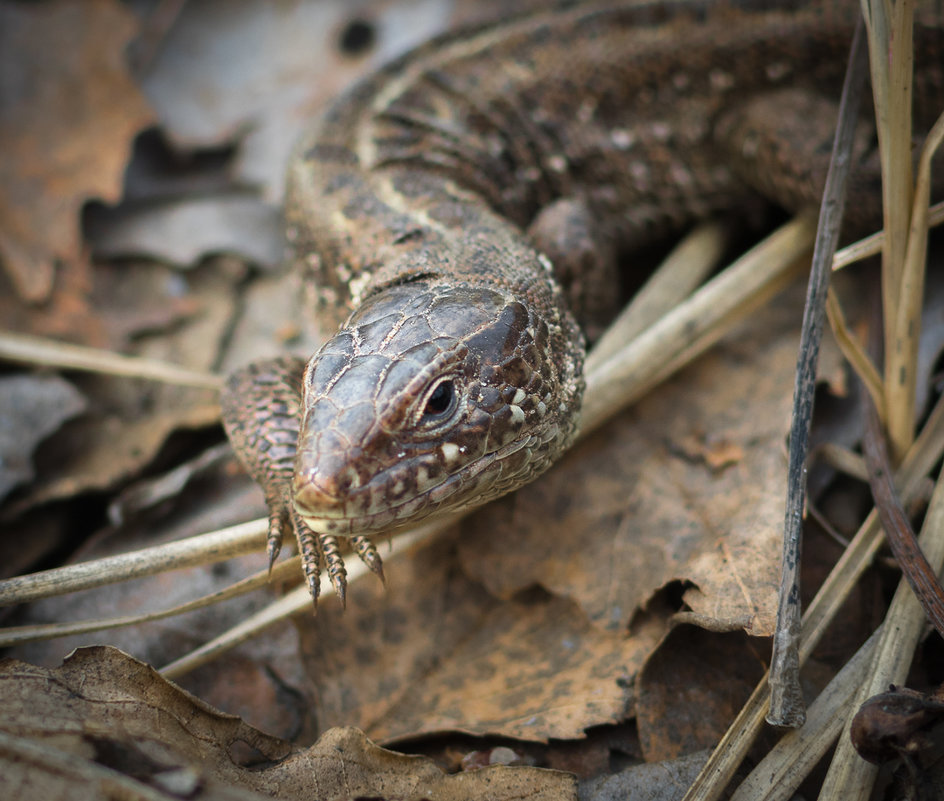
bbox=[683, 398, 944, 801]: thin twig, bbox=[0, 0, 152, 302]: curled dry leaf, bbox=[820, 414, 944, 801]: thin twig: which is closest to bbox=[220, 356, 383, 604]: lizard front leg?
bbox=[683, 398, 944, 801]: thin twig

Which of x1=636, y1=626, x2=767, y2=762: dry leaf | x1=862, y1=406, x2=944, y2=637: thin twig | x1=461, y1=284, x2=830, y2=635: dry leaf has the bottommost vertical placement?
x1=636, y1=626, x2=767, y2=762: dry leaf

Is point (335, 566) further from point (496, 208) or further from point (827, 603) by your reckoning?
point (496, 208)

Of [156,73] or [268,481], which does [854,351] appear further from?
[156,73]

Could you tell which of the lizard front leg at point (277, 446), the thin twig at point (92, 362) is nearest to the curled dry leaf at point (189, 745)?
the lizard front leg at point (277, 446)

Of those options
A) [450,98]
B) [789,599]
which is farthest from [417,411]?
[450,98]

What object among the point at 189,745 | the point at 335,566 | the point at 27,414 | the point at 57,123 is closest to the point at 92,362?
the point at 27,414

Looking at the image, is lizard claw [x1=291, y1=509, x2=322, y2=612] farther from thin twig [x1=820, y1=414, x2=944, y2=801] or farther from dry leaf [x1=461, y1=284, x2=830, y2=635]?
thin twig [x1=820, y1=414, x2=944, y2=801]

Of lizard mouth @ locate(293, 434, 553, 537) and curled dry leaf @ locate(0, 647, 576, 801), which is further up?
lizard mouth @ locate(293, 434, 553, 537)

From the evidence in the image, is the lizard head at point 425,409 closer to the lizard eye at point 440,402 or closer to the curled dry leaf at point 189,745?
the lizard eye at point 440,402
